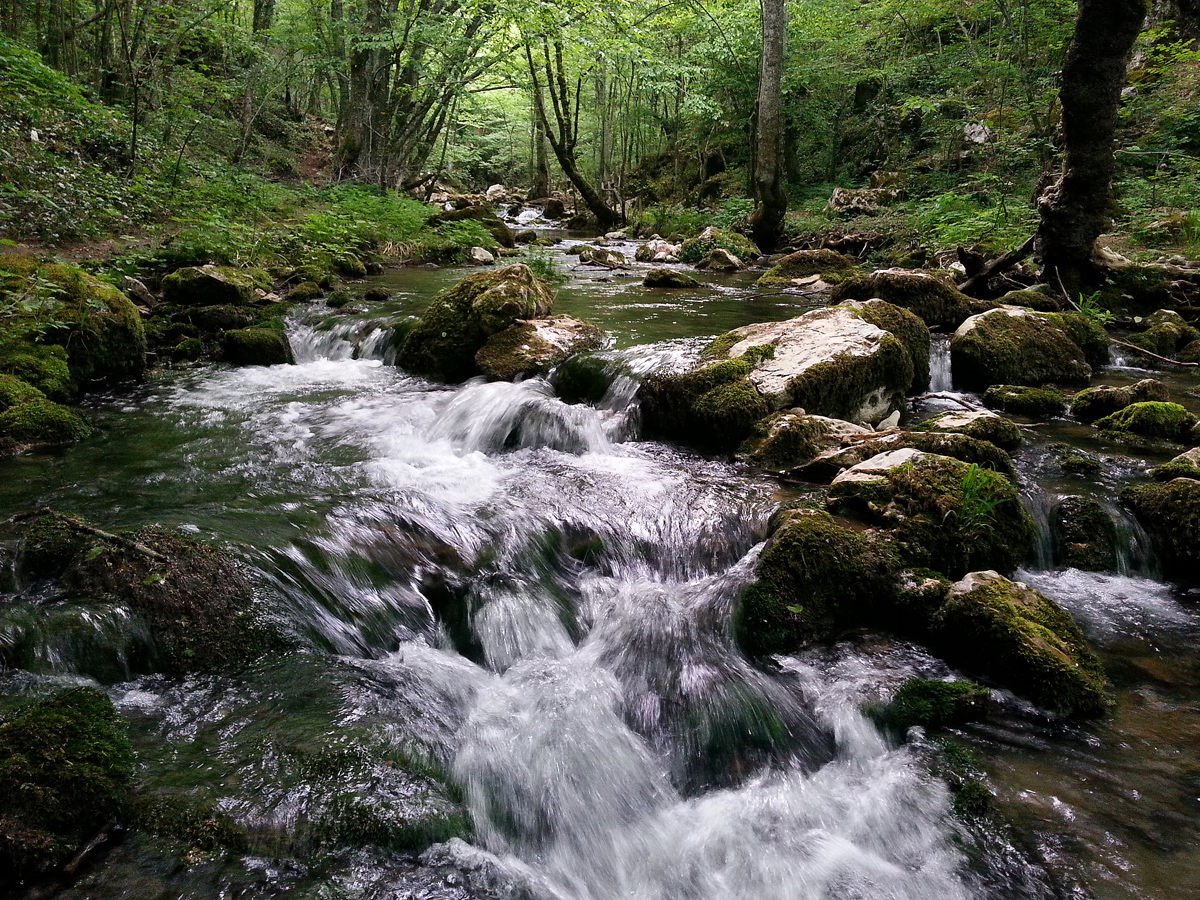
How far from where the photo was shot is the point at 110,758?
235 cm

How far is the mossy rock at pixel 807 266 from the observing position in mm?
13656

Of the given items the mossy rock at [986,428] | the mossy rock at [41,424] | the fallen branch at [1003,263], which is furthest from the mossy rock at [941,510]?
the fallen branch at [1003,263]

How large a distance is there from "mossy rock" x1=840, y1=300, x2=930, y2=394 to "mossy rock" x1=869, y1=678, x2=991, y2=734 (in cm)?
456

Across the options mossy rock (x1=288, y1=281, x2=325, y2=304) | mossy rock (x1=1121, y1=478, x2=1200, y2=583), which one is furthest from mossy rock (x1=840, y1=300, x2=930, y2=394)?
mossy rock (x1=288, y1=281, x2=325, y2=304)

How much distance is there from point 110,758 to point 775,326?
6.38m

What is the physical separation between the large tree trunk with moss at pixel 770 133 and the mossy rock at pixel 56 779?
1659 centimetres

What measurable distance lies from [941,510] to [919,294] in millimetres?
5589

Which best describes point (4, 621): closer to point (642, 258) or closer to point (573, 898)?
point (573, 898)

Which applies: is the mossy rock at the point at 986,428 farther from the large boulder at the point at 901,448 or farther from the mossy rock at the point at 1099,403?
the mossy rock at the point at 1099,403

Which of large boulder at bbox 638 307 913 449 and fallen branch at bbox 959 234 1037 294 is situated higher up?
fallen branch at bbox 959 234 1037 294

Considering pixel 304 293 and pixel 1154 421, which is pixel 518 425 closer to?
pixel 1154 421

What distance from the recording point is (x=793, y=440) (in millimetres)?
5633

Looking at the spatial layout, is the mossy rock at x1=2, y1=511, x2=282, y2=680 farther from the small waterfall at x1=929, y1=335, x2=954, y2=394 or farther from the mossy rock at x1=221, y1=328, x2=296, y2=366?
the small waterfall at x1=929, y1=335, x2=954, y2=394

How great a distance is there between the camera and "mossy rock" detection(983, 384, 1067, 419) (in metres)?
6.60
